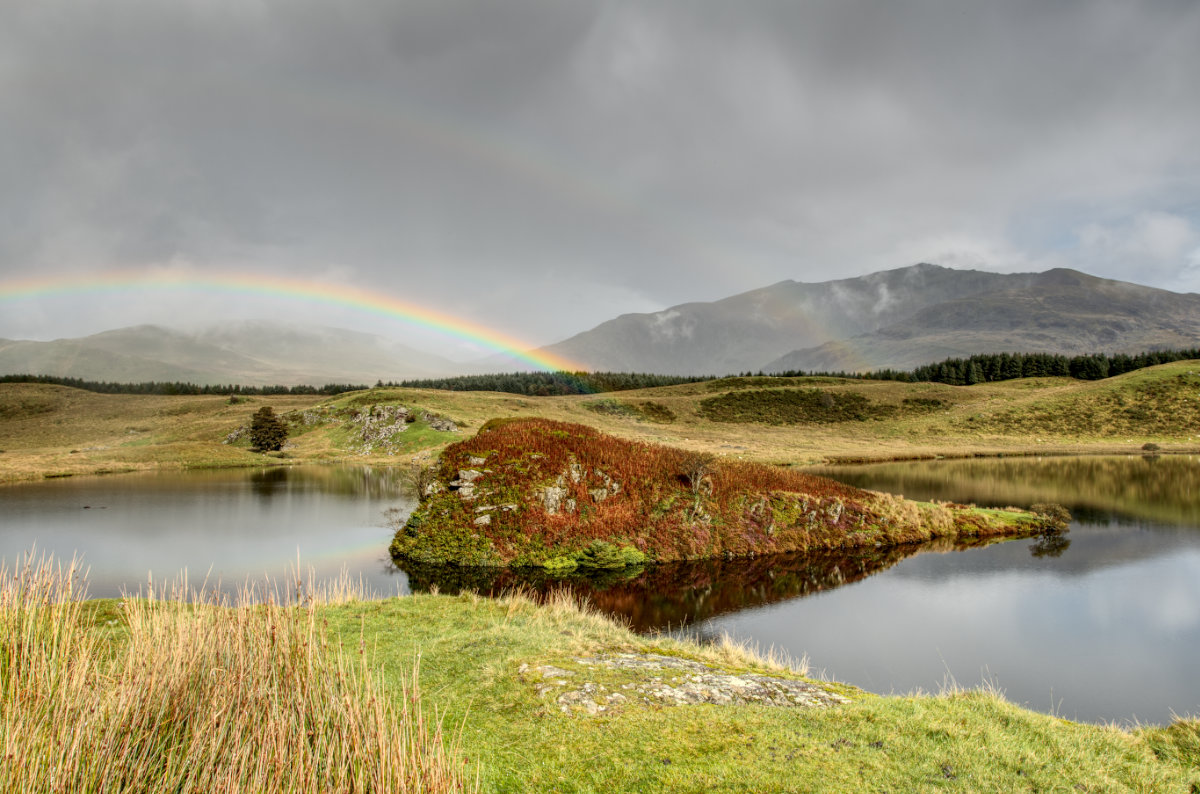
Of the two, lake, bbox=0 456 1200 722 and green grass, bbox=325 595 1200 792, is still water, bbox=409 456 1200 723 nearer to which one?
lake, bbox=0 456 1200 722

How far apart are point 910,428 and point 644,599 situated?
83564 mm

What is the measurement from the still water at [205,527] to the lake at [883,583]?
0.15 metres

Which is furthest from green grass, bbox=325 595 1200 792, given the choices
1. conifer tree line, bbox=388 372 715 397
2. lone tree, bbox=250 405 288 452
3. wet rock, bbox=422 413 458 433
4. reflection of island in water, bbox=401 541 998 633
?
conifer tree line, bbox=388 372 715 397

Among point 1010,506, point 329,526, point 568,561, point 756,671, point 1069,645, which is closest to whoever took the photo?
point 756,671

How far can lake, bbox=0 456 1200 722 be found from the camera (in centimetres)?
1448

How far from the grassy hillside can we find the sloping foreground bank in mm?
26226

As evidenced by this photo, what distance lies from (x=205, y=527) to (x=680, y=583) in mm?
25258

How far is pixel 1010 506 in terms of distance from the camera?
1421 inches

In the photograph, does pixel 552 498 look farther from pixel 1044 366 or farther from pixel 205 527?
A: pixel 1044 366

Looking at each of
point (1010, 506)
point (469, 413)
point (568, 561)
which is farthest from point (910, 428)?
point (568, 561)

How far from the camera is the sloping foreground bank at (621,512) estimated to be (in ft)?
80.6

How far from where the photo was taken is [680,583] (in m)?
22.0

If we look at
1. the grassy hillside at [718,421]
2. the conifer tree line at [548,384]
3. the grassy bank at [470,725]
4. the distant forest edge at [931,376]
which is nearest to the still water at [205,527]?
the grassy bank at [470,725]

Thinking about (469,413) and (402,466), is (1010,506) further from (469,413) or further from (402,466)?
(469,413)
